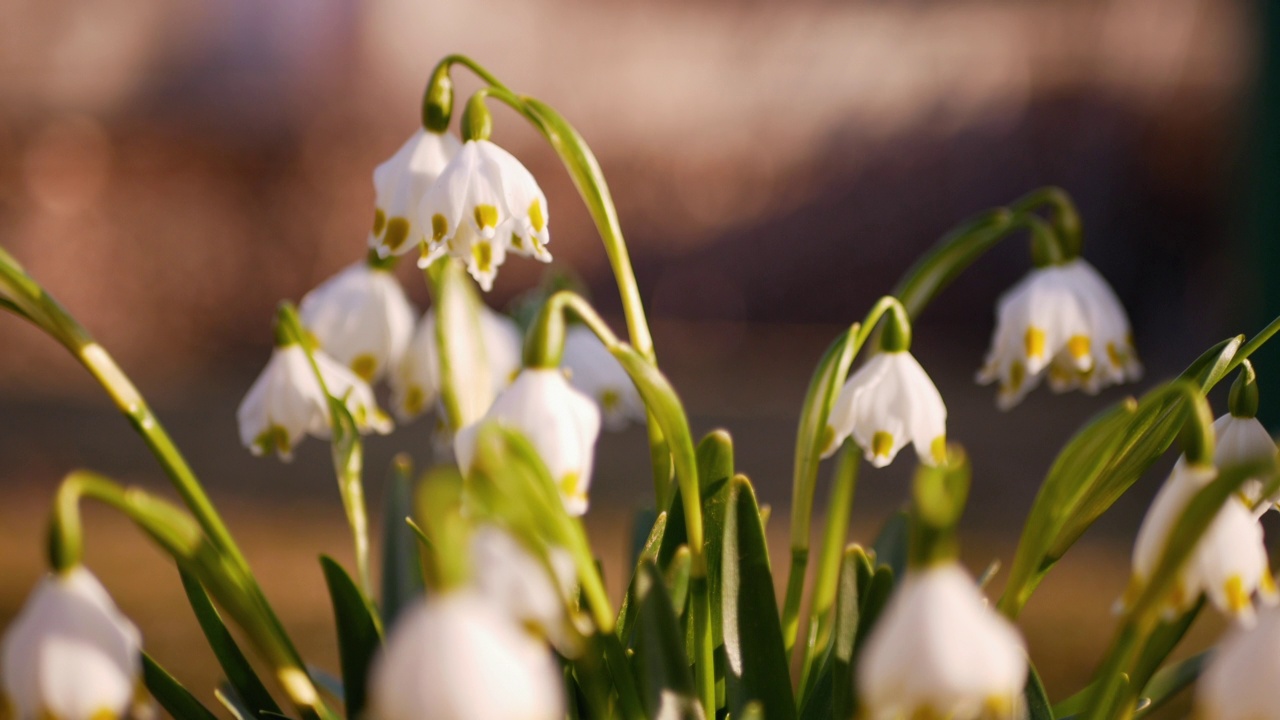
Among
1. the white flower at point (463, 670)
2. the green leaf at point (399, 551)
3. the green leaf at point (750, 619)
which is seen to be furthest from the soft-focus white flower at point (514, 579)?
the green leaf at point (399, 551)

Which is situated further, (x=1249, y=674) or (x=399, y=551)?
(x=399, y=551)

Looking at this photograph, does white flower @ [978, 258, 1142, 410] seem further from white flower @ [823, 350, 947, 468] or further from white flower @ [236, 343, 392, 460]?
white flower @ [236, 343, 392, 460]

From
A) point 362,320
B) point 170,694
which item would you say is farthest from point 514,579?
point 362,320

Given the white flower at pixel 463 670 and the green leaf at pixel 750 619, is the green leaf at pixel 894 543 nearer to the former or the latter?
the green leaf at pixel 750 619

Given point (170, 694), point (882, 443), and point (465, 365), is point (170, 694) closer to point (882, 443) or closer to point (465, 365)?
point (465, 365)

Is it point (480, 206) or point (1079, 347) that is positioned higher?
point (480, 206)

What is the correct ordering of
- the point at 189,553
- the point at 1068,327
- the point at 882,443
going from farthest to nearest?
1. the point at 1068,327
2. the point at 882,443
3. the point at 189,553
